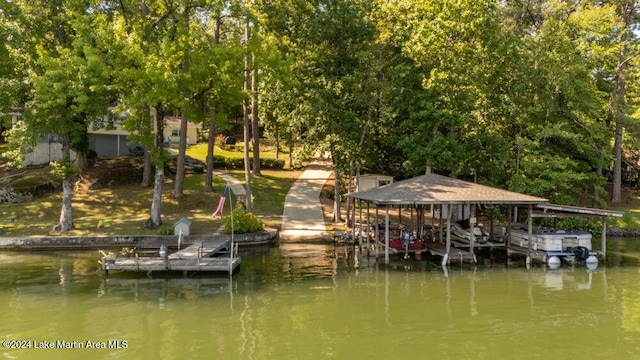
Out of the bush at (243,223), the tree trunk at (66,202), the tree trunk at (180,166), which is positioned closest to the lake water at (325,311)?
the tree trunk at (66,202)

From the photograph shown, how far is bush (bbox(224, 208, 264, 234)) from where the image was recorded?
28438mm

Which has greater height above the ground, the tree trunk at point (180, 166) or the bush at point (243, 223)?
the tree trunk at point (180, 166)

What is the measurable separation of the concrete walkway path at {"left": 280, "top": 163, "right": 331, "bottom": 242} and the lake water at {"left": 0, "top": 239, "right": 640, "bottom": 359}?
577cm

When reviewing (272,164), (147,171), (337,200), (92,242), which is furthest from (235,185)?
(92,242)

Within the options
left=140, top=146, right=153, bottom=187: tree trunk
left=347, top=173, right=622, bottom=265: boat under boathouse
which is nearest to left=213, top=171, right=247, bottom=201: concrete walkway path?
left=140, top=146, right=153, bottom=187: tree trunk

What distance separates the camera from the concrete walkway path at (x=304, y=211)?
29.8 m

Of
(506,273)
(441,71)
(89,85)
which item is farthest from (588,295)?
(89,85)

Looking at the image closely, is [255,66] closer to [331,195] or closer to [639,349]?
[331,195]

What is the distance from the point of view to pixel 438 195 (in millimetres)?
23219

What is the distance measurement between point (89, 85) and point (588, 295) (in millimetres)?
26682

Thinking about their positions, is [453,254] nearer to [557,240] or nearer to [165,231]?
[557,240]

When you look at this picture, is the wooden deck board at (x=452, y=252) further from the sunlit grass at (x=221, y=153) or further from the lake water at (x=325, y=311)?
the sunlit grass at (x=221, y=153)

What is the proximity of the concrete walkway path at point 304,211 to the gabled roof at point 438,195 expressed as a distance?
5.62m

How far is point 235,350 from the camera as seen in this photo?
12.4 meters
